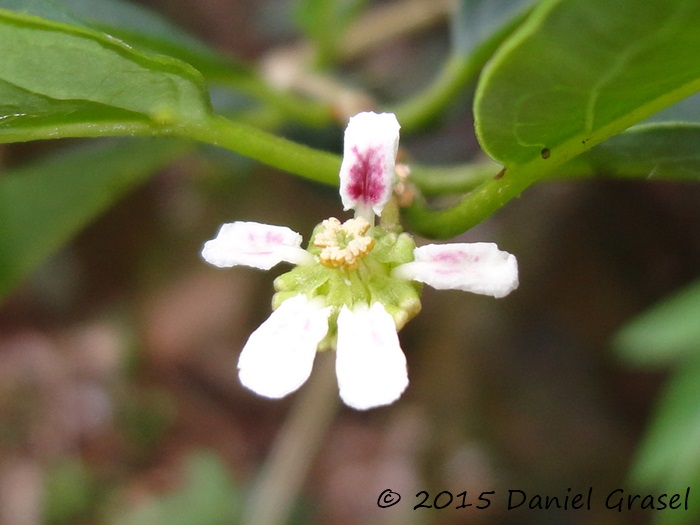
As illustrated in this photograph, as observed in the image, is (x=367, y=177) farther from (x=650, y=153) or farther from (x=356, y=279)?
(x=650, y=153)

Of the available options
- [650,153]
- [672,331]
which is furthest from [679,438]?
[650,153]

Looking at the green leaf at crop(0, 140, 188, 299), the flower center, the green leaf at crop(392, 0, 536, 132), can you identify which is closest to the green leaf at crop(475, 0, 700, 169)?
the flower center

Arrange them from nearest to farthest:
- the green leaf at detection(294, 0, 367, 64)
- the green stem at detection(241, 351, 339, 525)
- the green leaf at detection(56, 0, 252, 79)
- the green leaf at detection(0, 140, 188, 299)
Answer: the green leaf at detection(56, 0, 252, 79), the green leaf at detection(0, 140, 188, 299), the green leaf at detection(294, 0, 367, 64), the green stem at detection(241, 351, 339, 525)

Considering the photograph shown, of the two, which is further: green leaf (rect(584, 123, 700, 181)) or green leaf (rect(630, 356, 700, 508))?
green leaf (rect(630, 356, 700, 508))

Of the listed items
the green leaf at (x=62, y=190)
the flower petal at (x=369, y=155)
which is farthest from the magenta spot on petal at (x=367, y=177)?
the green leaf at (x=62, y=190)

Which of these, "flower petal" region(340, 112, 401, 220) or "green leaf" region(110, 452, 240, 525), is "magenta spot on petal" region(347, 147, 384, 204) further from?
"green leaf" region(110, 452, 240, 525)

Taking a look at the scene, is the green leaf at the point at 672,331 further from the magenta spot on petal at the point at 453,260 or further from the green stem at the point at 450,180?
the magenta spot on petal at the point at 453,260

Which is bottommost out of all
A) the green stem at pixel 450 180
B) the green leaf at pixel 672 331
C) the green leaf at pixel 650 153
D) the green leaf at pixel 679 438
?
the green leaf at pixel 650 153
